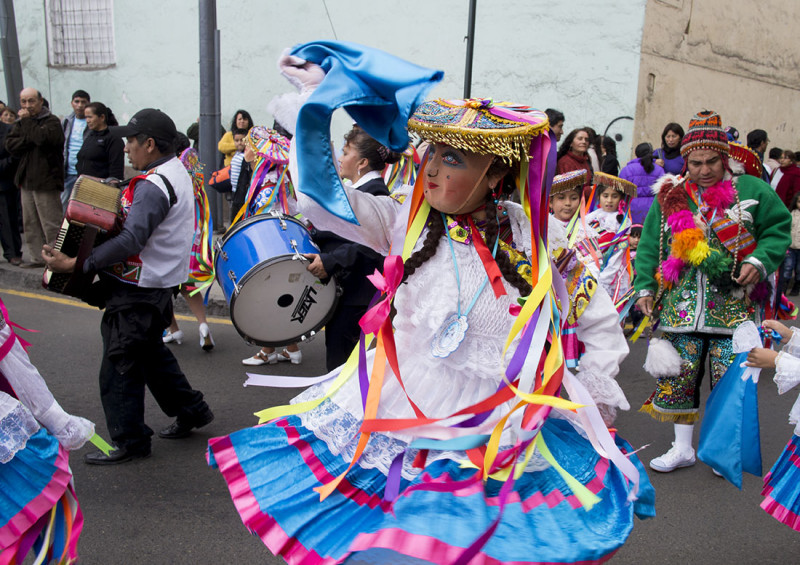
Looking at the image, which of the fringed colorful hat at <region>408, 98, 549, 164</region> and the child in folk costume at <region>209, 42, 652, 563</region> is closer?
the child in folk costume at <region>209, 42, 652, 563</region>

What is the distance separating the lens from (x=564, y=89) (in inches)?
503

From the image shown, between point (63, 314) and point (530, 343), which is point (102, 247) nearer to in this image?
point (530, 343)

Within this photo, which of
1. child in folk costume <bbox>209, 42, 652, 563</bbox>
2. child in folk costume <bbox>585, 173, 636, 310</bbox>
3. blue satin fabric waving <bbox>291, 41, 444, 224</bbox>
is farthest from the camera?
child in folk costume <bbox>585, 173, 636, 310</bbox>

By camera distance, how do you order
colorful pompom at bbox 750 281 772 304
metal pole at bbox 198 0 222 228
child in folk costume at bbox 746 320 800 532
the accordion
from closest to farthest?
child in folk costume at bbox 746 320 800 532 < the accordion < colorful pompom at bbox 750 281 772 304 < metal pole at bbox 198 0 222 228

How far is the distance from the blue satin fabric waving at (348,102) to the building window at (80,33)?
1420 cm

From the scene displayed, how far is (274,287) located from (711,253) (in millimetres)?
2344

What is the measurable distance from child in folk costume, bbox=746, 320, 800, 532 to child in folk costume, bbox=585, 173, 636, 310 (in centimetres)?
319

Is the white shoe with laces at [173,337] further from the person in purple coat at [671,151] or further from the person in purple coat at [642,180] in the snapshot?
the person in purple coat at [671,151]

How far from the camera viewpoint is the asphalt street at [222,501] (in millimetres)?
3559

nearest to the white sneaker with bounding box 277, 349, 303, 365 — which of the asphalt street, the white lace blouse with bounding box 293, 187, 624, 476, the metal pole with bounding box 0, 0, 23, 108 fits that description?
the asphalt street

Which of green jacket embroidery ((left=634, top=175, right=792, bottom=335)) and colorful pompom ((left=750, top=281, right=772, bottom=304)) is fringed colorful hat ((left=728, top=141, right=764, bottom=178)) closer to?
green jacket embroidery ((left=634, top=175, right=792, bottom=335))

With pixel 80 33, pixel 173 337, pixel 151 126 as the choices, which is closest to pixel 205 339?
pixel 173 337

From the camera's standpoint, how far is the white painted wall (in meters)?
12.6

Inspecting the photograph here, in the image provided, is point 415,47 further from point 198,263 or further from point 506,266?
point 506,266
